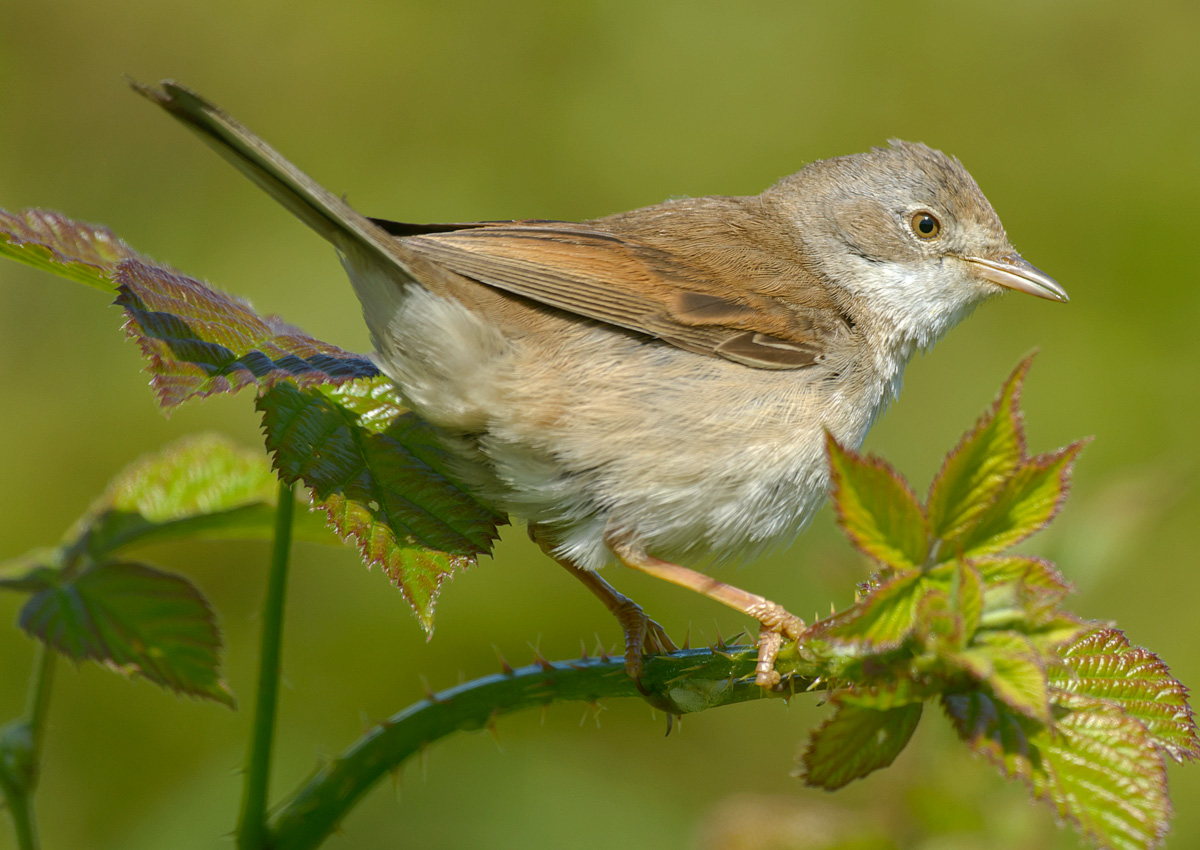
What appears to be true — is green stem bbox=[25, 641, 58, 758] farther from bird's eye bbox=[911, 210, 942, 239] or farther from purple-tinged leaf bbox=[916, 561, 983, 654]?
bird's eye bbox=[911, 210, 942, 239]

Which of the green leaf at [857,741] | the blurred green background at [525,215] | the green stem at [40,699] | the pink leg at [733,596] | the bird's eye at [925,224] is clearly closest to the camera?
the green leaf at [857,741]

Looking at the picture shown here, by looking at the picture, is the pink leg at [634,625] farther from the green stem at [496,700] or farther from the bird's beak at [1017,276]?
the bird's beak at [1017,276]

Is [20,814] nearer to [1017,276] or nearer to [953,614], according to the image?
[953,614]

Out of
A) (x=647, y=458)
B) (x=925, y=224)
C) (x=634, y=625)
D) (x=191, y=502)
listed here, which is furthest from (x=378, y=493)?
(x=925, y=224)

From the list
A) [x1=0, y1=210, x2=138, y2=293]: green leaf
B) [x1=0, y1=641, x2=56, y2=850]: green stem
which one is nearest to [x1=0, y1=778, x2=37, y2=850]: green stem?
[x1=0, y1=641, x2=56, y2=850]: green stem

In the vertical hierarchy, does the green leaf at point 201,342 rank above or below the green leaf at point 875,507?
above

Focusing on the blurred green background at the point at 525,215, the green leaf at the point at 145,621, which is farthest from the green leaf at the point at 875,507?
the blurred green background at the point at 525,215

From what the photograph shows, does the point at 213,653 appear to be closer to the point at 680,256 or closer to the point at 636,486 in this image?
the point at 636,486
